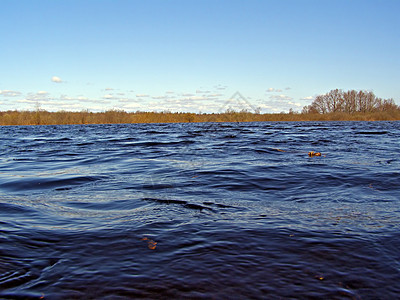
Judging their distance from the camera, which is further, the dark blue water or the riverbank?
the riverbank

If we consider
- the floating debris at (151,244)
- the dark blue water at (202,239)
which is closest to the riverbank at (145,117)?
the dark blue water at (202,239)

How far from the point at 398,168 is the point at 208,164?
189 inches

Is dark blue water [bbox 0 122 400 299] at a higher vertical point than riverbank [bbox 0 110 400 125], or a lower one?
lower

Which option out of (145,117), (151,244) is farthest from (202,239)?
(145,117)

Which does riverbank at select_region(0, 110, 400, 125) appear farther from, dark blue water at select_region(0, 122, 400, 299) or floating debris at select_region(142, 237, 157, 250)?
floating debris at select_region(142, 237, 157, 250)

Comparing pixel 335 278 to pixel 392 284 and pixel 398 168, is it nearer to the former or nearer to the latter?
pixel 392 284

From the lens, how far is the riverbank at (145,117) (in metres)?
52.2


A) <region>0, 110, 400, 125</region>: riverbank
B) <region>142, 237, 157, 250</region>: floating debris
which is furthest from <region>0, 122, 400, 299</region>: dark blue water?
<region>0, 110, 400, 125</region>: riverbank

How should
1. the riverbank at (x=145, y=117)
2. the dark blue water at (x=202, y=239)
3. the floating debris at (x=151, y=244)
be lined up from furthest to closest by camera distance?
the riverbank at (x=145, y=117), the floating debris at (x=151, y=244), the dark blue water at (x=202, y=239)

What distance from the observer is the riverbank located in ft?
171

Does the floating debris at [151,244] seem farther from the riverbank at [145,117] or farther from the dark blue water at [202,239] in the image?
the riverbank at [145,117]

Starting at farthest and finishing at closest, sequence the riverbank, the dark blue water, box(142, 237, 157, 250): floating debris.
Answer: the riverbank, box(142, 237, 157, 250): floating debris, the dark blue water

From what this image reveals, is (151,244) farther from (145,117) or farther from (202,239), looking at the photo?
(145,117)

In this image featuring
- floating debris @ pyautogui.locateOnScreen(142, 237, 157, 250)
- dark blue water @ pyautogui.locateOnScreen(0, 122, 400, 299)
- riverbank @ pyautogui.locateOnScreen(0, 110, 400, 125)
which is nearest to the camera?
dark blue water @ pyautogui.locateOnScreen(0, 122, 400, 299)
